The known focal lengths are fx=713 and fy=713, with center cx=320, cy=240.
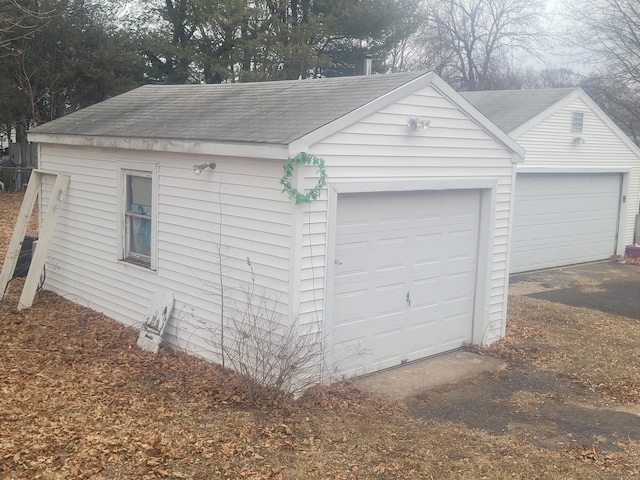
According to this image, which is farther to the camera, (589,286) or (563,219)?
(563,219)

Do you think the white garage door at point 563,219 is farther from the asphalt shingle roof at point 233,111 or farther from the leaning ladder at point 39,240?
the leaning ladder at point 39,240

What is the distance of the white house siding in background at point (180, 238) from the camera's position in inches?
295

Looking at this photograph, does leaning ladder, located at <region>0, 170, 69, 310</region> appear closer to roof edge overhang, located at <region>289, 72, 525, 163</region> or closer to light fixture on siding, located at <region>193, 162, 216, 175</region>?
light fixture on siding, located at <region>193, 162, 216, 175</region>

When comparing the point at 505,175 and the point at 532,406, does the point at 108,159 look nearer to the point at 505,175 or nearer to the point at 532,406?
the point at 505,175

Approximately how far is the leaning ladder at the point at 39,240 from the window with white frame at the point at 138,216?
Result: 1411 mm

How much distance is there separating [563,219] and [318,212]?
11.6 m

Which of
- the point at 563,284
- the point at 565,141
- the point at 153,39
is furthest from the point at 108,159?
the point at 153,39

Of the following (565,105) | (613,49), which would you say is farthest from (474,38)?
(565,105)

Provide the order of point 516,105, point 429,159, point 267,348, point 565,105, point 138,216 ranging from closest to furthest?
point 267,348
point 429,159
point 138,216
point 565,105
point 516,105

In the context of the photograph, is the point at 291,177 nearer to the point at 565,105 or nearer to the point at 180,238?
the point at 180,238

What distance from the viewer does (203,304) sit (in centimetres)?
834

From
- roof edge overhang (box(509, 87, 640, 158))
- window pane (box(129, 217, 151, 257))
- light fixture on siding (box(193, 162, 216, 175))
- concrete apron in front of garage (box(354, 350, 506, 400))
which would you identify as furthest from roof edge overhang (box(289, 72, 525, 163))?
roof edge overhang (box(509, 87, 640, 158))

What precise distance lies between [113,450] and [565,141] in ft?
46.2

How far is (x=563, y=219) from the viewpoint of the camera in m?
17.3
